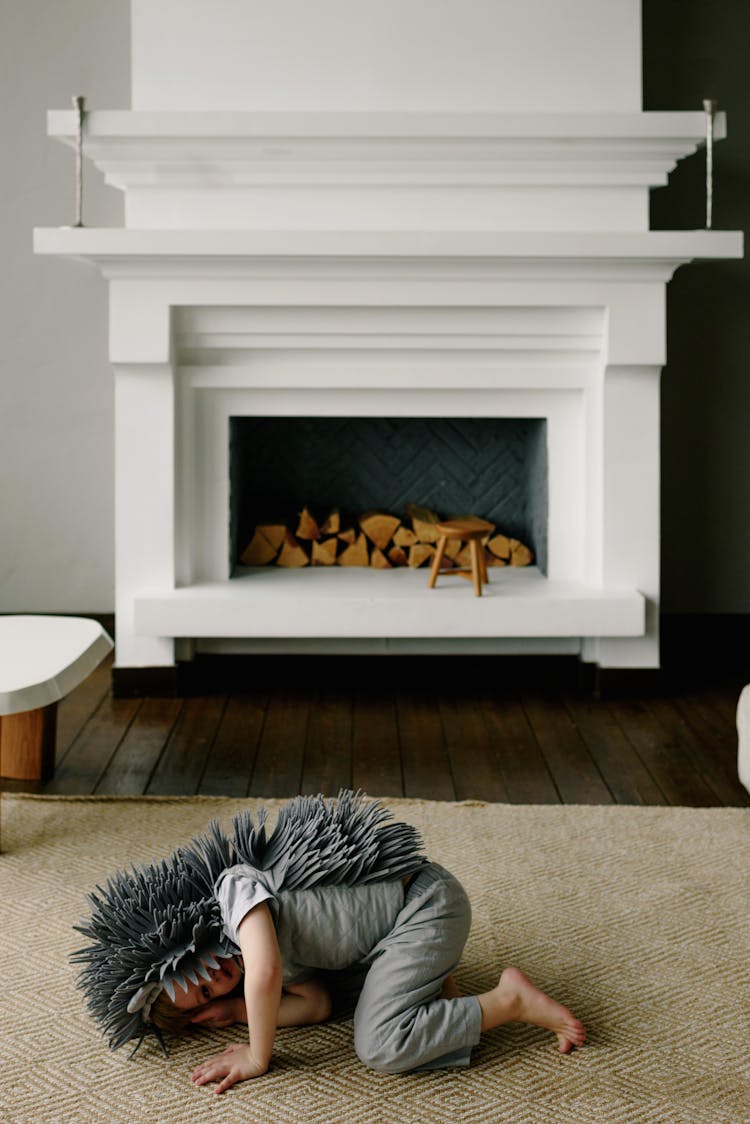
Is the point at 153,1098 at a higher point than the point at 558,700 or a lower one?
lower

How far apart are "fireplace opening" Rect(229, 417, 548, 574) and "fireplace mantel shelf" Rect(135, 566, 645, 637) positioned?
64 centimetres

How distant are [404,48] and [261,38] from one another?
0.40 m

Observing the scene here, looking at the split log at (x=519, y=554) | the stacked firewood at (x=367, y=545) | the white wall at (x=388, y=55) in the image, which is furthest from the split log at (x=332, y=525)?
the white wall at (x=388, y=55)

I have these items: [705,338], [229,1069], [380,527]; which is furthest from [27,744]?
[705,338]

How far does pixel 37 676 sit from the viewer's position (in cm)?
231

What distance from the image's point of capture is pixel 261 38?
11.0ft

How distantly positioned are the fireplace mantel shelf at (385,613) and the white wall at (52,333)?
2.57 ft

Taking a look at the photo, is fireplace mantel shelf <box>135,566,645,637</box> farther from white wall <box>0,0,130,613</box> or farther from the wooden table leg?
white wall <box>0,0,130,613</box>

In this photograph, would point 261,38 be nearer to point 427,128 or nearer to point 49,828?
point 427,128

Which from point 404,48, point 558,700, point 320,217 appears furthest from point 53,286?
point 558,700

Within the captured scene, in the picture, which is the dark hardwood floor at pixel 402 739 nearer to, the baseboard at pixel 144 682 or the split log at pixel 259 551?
the baseboard at pixel 144 682

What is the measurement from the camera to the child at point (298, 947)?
1569 millimetres

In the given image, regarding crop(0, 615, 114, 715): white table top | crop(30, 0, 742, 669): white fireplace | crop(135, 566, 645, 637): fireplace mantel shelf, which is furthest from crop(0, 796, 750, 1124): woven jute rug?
crop(30, 0, 742, 669): white fireplace

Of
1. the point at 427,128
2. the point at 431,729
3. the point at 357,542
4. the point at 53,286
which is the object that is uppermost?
the point at 427,128
